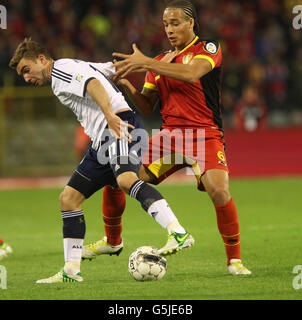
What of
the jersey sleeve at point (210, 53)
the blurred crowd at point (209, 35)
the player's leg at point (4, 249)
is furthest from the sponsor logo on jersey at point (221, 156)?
the blurred crowd at point (209, 35)

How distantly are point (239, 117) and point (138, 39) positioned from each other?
4.38 meters

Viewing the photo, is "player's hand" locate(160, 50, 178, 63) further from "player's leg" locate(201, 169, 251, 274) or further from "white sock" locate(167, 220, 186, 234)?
"white sock" locate(167, 220, 186, 234)

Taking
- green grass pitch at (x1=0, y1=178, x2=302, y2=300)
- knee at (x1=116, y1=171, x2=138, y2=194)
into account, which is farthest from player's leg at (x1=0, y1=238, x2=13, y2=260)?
knee at (x1=116, y1=171, x2=138, y2=194)

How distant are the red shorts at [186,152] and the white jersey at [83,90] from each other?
1.95 ft

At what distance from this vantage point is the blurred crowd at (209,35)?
1809 centimetres

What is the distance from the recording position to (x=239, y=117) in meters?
17.4

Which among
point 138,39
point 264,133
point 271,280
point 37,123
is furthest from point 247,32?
point 271,280

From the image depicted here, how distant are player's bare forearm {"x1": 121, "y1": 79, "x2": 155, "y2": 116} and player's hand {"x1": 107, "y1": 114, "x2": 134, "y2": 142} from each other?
2.75 ft

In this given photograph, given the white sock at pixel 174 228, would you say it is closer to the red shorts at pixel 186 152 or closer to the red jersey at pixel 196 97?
the red shorts at pixel 186 152

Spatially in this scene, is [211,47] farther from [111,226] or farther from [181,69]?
[111,226]
